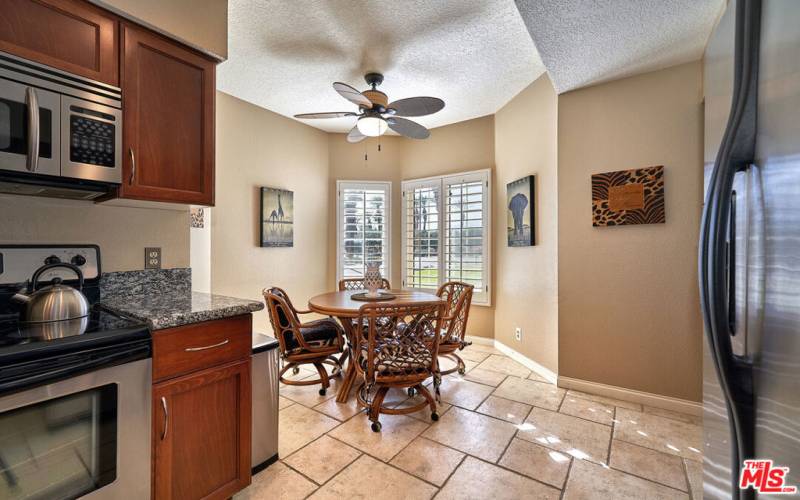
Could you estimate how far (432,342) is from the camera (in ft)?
7.95

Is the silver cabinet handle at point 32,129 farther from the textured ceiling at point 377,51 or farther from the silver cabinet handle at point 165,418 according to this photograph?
the textured ceiling at point 377,51

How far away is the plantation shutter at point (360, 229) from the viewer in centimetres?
480

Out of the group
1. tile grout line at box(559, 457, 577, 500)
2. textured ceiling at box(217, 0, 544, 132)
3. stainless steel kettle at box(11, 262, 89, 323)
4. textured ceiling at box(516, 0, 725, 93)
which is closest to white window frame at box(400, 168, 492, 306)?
textured ceiling at box(217, 0, 544, 132)

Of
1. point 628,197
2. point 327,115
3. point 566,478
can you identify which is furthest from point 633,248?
point 327,115

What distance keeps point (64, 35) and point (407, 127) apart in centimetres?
224

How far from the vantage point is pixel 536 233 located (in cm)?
343

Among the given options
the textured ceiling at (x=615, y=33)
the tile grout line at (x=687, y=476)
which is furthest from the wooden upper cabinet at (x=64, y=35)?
the tile grout line at (x=687, y=476)

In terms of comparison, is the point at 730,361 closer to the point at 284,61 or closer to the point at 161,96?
the point at 161,96

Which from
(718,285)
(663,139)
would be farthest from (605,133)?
(718,285)

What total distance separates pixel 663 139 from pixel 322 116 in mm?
2735

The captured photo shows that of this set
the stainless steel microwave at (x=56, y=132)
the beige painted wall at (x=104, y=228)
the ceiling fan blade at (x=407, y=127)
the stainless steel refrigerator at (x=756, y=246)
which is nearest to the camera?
the stainless steel refrigerator at (x=756, y=246)

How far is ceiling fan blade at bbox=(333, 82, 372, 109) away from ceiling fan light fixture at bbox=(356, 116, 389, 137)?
0.49 feet

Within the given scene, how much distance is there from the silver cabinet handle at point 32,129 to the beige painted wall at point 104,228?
1.40 feet

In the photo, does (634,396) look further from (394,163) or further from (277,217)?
(277,217)
